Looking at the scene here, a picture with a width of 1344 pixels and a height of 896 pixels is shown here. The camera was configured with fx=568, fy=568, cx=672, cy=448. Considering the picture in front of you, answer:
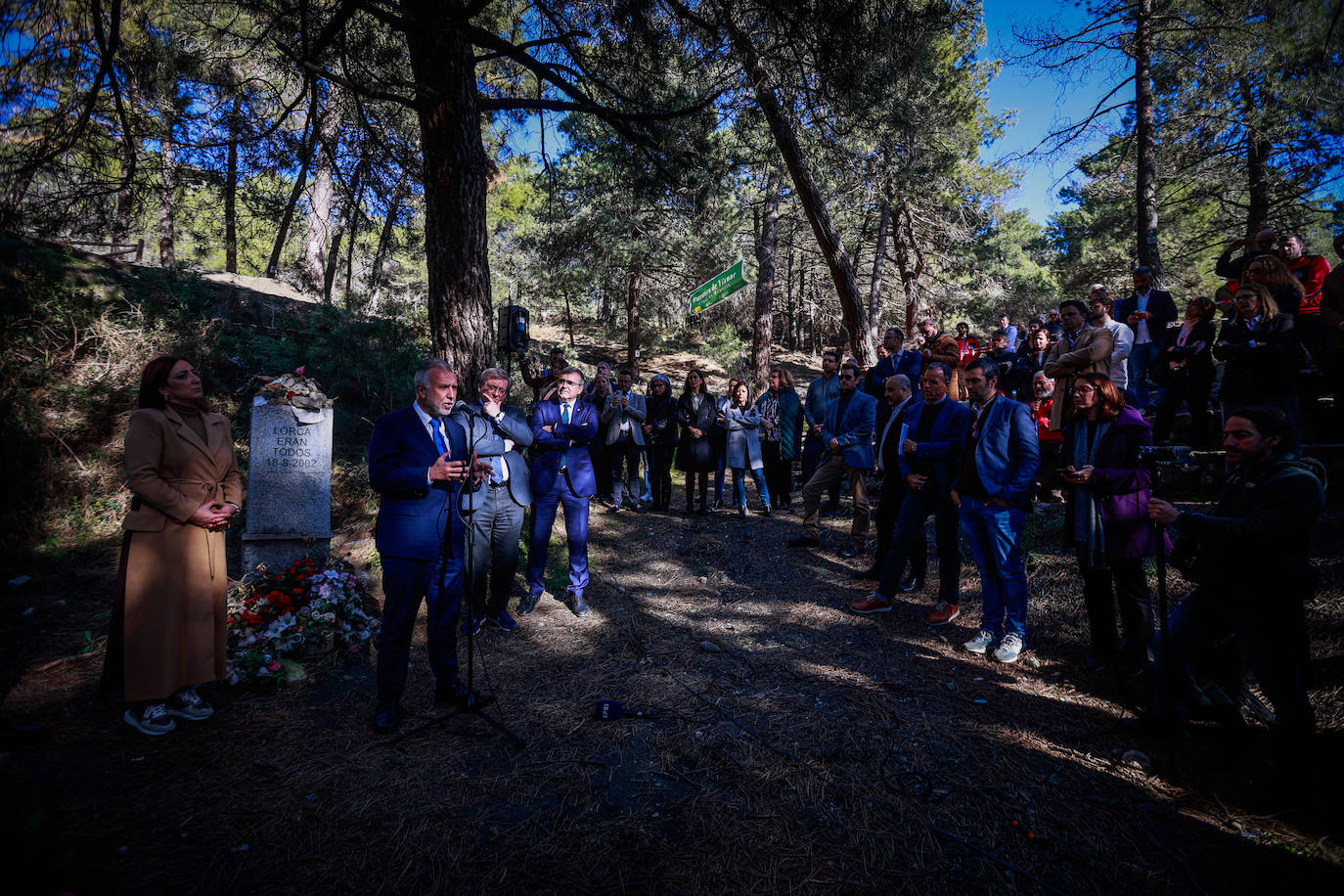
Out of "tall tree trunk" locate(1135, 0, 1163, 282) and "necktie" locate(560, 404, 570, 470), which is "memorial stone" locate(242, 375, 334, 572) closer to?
"necktie" locate(560, 404, 570, 470)

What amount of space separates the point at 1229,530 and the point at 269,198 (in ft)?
25.7

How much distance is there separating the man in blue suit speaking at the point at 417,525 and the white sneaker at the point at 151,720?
3.69 ft

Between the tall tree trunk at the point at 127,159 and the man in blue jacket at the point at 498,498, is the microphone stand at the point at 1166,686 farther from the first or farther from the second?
the tall tree trunk at the point at 127,159

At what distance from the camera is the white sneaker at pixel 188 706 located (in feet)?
11.1

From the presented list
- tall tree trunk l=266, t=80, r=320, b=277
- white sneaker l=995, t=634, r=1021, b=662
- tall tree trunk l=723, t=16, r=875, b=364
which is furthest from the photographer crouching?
tall tree trunk l=266, t=80, r=320, b=277

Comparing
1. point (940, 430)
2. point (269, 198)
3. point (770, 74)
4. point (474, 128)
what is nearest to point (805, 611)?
point (940, 430)

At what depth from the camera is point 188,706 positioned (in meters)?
3.42

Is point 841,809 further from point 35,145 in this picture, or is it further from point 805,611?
point 35,145

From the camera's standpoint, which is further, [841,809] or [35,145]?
[35,145]

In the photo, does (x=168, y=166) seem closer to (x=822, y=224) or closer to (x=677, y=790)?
(x=677, y=790)

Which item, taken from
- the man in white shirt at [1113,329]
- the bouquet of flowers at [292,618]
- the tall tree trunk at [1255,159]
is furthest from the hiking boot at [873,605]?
the tall tree trunk at [1255,159]

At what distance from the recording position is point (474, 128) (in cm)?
540

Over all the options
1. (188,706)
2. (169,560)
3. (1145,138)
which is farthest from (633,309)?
(188,706)

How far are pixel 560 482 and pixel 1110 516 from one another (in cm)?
425
